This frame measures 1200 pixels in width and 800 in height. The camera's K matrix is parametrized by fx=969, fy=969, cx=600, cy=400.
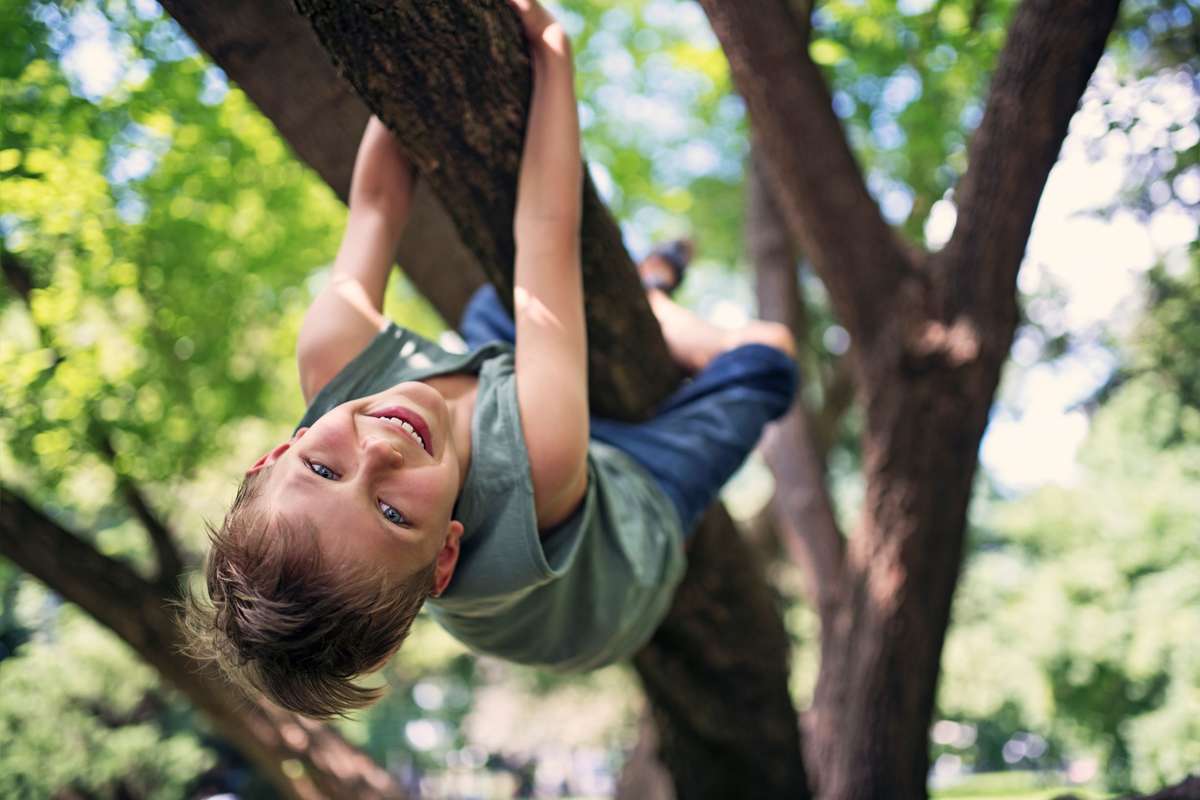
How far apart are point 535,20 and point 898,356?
1.81 meters

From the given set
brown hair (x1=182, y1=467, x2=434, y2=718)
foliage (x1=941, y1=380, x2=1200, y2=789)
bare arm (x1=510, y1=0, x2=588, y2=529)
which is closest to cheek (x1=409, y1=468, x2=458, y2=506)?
brown hair (x1=182, y1=467, x2=434, y2=718)

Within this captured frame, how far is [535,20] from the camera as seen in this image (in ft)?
6.31

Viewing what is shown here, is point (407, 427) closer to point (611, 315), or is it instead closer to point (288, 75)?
point (611, 315)

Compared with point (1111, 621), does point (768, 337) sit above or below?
above

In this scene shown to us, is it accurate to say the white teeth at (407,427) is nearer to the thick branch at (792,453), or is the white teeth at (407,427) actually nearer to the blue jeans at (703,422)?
the blue jeans at (703,422)

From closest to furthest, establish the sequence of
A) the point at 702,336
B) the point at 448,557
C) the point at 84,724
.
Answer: the point at 448,557
the point at 702,336
the point at 84,724

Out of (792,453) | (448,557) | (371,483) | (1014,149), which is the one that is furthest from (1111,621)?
(371,483)

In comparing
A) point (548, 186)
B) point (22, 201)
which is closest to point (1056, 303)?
point (548, 186)

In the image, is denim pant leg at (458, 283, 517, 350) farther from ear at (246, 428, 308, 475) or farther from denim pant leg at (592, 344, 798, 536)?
ear at (246, 428, 308, 475)

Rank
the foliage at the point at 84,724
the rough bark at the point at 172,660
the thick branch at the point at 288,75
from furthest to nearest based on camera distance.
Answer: the foliage at the point at 84,724 → the rough bark at the point at 172,660 → the thick branch at the point at 288,75

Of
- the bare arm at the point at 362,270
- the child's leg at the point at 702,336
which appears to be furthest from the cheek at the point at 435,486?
the child's leg at the point at 702,336

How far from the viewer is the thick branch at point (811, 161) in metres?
2.94

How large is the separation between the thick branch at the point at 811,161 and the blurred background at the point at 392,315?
3.33ft

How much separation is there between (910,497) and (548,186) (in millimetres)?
1825
